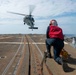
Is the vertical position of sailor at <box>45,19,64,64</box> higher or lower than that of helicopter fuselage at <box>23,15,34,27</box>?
higher

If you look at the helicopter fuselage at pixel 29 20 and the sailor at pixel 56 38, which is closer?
the sailor at pixel 56 38

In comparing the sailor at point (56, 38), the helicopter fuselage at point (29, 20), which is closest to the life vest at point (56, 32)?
the sailor at point (56, 38)

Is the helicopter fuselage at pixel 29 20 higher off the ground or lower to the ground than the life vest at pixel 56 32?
lower

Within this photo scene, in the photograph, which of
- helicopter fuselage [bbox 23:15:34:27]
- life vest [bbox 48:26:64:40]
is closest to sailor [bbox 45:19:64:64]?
life vest [bbox 48:26:64:40]

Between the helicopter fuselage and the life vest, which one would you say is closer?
the life vest

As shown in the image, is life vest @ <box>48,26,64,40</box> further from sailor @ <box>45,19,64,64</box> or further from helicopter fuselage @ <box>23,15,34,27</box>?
helicopter fuselage @ <box>23,15,34,27</box>

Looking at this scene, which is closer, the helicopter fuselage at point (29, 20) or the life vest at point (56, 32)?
the life vest at point (56, 32)

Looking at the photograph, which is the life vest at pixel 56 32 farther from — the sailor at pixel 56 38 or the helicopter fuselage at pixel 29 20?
the helicopter fuselage at pixel 29 20

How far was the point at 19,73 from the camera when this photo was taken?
8438 mm

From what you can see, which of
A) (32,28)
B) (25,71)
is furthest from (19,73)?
(32,28)

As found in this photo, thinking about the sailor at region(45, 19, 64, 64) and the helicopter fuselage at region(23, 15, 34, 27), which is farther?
the helicopter fuselage at region(23, 15, 34, 27)

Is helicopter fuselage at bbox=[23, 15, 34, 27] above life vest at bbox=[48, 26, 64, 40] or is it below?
below

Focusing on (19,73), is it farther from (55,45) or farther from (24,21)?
(24,21)

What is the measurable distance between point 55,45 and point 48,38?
0.53 m
